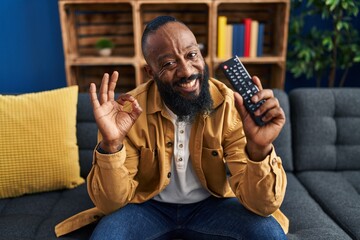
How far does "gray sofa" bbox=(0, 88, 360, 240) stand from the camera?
1.38 metres

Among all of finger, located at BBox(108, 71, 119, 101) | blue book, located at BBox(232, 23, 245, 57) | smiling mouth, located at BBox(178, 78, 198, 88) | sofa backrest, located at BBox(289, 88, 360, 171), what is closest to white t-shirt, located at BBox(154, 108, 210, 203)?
smiling mouth, located at BBox(178, 78, 198, 88)

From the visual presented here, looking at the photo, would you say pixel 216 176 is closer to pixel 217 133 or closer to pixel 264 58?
pixel 217 133

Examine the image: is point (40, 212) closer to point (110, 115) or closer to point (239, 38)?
point (110, 115)

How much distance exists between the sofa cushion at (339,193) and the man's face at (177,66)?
2.13ft

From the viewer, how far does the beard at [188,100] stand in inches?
44.0

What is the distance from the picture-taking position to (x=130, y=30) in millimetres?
2400

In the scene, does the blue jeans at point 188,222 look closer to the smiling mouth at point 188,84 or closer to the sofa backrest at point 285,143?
the smiling mouth at point 188,84

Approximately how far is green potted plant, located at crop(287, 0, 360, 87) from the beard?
118 cm

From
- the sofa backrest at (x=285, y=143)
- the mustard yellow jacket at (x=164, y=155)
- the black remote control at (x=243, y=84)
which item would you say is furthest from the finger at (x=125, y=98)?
the sofa backrest at (x=285, y=143)

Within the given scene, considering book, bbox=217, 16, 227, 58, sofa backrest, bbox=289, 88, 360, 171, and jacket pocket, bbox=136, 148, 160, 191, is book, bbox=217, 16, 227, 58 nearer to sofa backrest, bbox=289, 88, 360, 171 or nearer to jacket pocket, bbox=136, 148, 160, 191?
sofa backrest, bbox=289, 88, 360, 171

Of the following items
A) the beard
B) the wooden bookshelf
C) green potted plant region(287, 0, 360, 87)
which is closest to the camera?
the beard

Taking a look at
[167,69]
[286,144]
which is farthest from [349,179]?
[167,69]

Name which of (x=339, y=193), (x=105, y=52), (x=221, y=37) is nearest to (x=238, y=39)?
(x=221, y=37)

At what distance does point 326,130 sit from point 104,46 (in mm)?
1414
